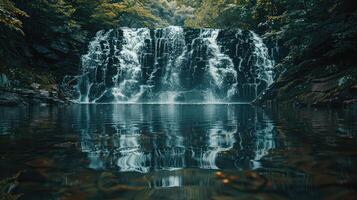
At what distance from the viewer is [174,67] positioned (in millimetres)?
25844

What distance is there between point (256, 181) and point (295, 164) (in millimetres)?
762

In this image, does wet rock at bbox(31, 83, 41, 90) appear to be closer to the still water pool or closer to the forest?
the forest

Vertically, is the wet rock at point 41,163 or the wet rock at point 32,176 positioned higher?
the wet rock at point 41,163

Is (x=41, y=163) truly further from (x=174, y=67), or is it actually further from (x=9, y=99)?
(x=174, y=67)

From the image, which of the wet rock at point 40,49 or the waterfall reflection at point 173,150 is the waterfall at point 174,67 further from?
the waterfall reflection at point 173,150

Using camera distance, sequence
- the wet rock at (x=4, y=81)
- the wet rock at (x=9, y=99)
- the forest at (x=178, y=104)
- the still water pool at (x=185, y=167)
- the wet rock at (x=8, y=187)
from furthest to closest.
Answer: the wet rock at (x=4, y=81)
the wet rock at (x=9, y=99)
the forest at (x=178, y=104)
the still water pool at (x=185, y=167)
the wet rock at (x=8, y=187)

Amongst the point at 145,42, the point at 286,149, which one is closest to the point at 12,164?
the point at 286,149

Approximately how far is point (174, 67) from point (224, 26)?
36.3ft

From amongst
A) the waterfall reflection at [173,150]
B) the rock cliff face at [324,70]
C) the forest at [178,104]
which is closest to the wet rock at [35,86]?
the forest at [178,104]

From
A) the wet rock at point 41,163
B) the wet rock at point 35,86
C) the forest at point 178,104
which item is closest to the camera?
the forest at point 178,104

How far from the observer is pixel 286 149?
13.3 feet

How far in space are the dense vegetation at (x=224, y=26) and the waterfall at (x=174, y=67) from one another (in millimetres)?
1544

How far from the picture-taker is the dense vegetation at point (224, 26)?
1271 cm

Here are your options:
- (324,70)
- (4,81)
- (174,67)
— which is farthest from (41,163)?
(174,67)
